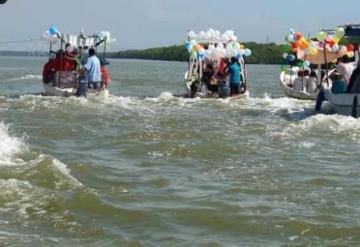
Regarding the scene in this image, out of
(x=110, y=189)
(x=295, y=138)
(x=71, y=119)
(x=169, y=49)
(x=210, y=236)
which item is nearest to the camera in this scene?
(x=210, y=236)

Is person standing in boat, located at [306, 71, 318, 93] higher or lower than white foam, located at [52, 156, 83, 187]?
higher

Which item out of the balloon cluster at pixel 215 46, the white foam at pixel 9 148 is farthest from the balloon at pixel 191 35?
the white foam at pixel 9 148

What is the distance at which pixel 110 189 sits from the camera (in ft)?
26.9

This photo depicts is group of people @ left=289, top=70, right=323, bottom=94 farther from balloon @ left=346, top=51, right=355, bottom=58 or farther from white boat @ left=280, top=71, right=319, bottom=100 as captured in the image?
balloon @ left=346, top=51, right=355, bottom=58

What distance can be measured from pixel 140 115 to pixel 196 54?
5956 mm

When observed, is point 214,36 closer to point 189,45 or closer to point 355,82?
point 189,45

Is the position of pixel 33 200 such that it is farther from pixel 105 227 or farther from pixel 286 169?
pixel 286 169

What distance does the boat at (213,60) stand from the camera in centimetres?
2230

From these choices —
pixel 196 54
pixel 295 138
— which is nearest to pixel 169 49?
pixel 196 54

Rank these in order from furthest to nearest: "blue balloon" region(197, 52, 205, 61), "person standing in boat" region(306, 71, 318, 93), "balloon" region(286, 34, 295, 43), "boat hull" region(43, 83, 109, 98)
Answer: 1. "blue balloon" region(197, 52, 205, 61)
2. "person standing in boat" region(306, 71, 318, 93)
3. "balloon" region(286, 34, 295, 43)
4. "boat hull" region(43, 83, 109, 98)

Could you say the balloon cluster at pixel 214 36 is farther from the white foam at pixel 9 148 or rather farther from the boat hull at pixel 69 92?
the white foam at pixel 9 148

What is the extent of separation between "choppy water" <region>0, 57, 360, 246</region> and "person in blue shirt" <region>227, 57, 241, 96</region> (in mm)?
5602

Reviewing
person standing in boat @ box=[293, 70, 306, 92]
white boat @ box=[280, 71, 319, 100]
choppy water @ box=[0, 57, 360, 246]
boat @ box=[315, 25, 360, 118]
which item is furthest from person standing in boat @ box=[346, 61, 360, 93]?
person standing in boat @ box=[293, 70, 306, 92]

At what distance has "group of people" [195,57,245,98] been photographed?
859 inches
